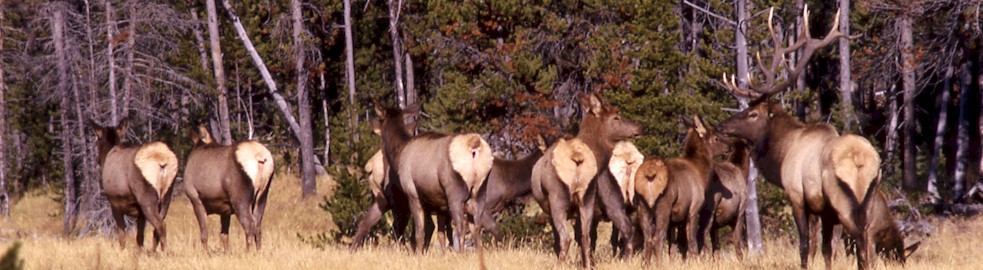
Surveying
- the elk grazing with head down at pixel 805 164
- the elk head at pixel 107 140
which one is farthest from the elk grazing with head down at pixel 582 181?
the elk head at pixel 107 140

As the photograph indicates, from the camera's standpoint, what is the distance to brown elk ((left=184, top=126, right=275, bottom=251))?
1338cm

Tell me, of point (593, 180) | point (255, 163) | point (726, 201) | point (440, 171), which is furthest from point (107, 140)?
point (726, 201)

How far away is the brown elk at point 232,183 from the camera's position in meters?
13.4

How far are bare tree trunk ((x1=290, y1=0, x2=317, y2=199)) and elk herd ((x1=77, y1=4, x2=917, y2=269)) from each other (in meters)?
14.1

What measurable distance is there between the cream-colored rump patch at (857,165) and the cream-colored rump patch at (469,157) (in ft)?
12.1

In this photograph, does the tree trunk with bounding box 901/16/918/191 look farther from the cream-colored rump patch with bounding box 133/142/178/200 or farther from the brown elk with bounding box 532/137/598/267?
the cream-colored rump patch with bounding box 133/142/178/200

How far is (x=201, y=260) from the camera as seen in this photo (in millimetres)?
11523

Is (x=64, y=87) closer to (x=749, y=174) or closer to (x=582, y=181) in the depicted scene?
(x=749, y=174)

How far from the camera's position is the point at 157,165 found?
13414mm

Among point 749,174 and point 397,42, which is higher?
point 397,42

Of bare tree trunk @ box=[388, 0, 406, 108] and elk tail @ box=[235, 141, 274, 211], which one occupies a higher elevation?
bare tree trunk @ box=[388, 0, 406, 108]

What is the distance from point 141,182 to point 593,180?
543cm

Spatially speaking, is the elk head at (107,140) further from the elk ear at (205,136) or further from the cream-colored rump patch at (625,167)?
the cream-colored rump patch at (625,167)

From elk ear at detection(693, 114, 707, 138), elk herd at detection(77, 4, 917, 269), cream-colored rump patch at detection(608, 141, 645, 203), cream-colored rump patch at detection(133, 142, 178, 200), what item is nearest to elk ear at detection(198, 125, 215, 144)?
elk herd at detection(77, 4, 917, 269)
